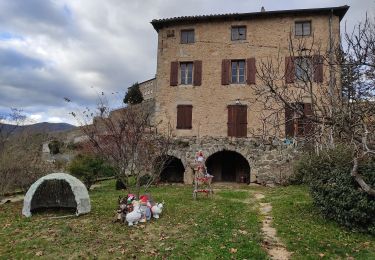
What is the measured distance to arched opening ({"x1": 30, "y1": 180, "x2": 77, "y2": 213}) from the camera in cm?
1005

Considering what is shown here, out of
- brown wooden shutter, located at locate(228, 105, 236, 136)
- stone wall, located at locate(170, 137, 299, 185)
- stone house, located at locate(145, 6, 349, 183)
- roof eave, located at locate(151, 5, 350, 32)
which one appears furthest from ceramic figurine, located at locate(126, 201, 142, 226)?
roof eave, located at locate(151, 5, 350, 32)

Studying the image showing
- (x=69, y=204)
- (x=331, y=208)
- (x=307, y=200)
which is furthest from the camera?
(x=307, y=200)

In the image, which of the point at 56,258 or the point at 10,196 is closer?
the point at 56,258

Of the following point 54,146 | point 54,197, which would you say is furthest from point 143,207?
point 54,146

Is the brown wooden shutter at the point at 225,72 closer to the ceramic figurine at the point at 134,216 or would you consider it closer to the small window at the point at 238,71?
the small window at the point at 238,71

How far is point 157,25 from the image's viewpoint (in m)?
20.2

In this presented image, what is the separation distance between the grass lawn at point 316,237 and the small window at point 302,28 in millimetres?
11865

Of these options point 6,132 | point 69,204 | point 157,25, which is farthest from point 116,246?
point 157,25

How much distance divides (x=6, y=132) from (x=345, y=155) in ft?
42.5

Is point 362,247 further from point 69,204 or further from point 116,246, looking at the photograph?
point 69,204

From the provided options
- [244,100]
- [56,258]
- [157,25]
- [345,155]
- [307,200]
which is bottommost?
[56,258]

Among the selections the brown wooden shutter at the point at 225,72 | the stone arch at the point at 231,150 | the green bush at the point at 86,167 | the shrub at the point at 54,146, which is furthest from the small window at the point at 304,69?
the shrub at the point at 54,146

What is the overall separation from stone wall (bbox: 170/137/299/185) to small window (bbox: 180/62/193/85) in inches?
138

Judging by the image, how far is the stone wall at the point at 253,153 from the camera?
17234 millimetres
